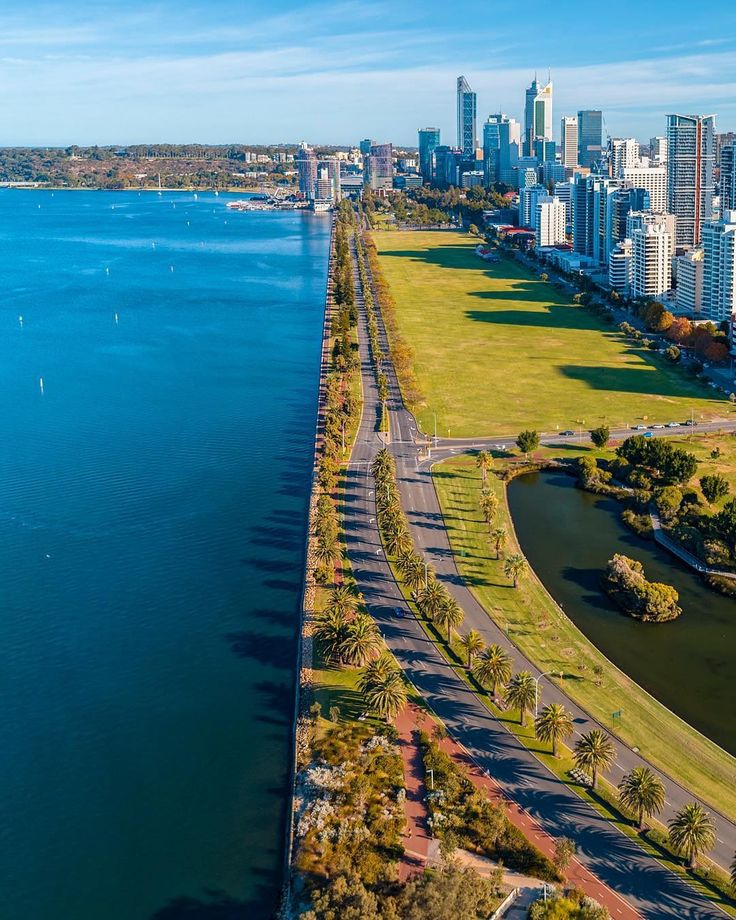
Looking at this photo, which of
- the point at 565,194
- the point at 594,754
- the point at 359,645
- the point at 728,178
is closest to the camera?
the point at 594,754

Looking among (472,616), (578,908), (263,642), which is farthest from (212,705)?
(578,908)

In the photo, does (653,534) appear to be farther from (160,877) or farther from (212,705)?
(160,877)

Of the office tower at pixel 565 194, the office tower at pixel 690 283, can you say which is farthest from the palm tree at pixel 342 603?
the office tower at pixel 565 194

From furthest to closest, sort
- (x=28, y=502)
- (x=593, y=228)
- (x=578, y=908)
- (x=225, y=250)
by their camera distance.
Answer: (x=225, y=250), (x=593, y=228), (x=28, y=502), (x=578, y=908)

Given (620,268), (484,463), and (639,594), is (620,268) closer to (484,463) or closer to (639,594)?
(484,463)

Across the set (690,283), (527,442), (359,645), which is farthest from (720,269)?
(359,645)

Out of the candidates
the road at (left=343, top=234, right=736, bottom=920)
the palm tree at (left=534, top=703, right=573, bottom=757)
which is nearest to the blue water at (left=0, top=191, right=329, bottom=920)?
the road at (left=343, top=234, right=736, bottom=920)

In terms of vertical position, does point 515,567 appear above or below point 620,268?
below
